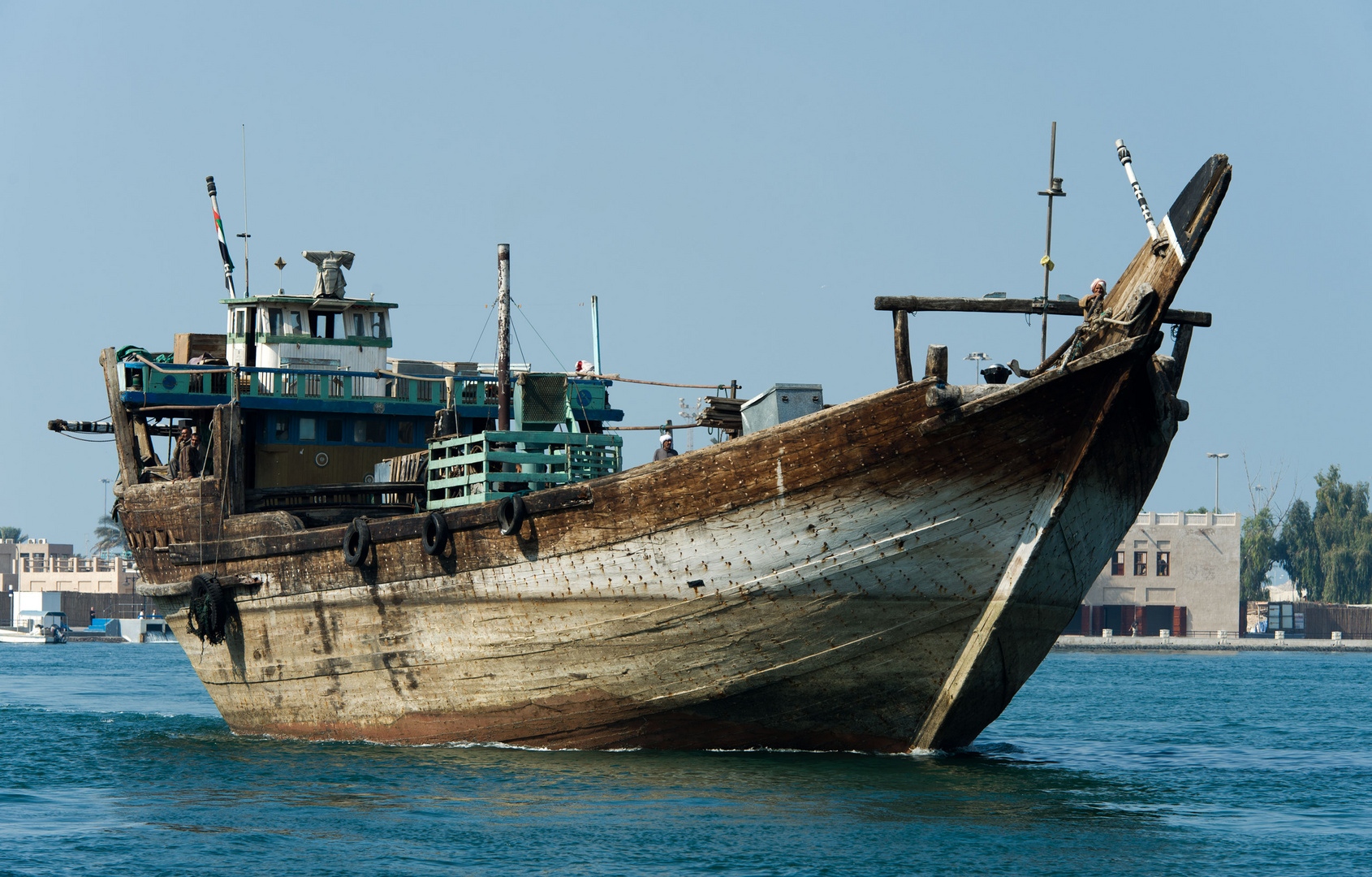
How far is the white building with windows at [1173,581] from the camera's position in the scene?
83.1 meters

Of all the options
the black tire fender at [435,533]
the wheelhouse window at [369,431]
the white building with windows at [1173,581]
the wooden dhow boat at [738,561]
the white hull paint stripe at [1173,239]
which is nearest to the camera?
the white hull paint stripe at [1173,239]

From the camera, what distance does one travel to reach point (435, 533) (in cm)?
1806

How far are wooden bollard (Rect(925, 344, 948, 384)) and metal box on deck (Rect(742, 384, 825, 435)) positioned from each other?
1.66 m

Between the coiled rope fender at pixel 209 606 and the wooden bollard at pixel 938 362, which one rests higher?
the wooden bollard at pixel 938 362

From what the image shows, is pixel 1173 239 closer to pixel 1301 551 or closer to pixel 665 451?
pixel 665 451

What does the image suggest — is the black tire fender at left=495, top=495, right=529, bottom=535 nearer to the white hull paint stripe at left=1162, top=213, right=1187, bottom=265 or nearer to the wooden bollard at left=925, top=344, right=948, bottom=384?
the wooden bollard at left=925, top=344, right=948, bottom=384

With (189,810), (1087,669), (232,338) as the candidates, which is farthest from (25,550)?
(189,810)

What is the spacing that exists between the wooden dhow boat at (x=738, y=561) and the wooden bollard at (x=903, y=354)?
0.08 feet

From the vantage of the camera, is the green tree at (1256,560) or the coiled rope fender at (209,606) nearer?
the coiled rope fender at (209,606)

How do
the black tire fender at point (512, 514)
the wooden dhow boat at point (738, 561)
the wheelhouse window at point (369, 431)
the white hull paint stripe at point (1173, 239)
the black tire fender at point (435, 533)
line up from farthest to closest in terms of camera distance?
the wheelhouse window at point (369, 431) → the black tire fender at point (435, 533) → the black tire fender at point (512, 514) → the wooden dhow boat at point (738, 561) → the white hull paint stripe at point (1173, 239)

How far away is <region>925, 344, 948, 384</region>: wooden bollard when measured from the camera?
15.2m

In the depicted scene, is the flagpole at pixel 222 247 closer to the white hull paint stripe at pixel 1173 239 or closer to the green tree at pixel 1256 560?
the white hull paint stripe at pixel 1173 239

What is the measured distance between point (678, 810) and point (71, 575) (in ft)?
356

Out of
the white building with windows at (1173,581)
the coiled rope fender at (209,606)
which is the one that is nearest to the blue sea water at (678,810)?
the coiled rope fender at (209,606)
